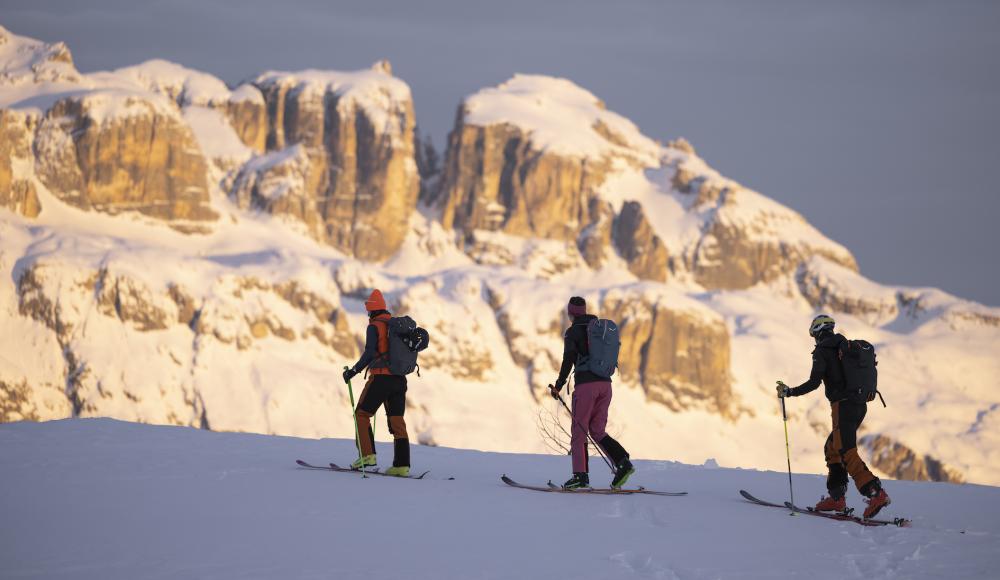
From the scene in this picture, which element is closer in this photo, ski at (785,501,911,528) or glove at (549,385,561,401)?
ski at (785,501,911,528)

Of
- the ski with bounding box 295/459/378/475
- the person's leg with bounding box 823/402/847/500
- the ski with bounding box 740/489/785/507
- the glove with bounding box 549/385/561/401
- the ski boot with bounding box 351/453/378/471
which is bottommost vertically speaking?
the ski with bounding box 295/459/378/475

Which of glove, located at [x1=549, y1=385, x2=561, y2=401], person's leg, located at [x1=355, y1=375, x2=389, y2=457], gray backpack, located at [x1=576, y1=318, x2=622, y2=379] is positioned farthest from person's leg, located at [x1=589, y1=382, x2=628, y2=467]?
person's leg, located at [x1=355, y1=375, x2=389, y2=457]

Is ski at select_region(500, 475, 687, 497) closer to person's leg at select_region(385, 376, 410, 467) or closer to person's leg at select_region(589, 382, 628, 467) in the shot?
person's leg at select_region(589, 382, 628, 467)

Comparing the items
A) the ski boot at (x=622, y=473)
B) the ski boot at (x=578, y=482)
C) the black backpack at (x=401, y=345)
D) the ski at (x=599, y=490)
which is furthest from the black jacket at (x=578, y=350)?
the black backpack at (x=401, y=345)

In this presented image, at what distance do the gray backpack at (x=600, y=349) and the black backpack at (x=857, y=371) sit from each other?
3.15 m

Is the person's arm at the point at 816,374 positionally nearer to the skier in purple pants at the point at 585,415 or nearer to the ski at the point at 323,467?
the skier in purple pants at the point at 585,415

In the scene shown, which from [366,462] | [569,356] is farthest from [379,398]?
[569,356]

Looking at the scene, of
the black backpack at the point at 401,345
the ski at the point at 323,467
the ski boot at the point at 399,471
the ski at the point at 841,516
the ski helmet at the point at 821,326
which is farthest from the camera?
the ski at the point at 323,467

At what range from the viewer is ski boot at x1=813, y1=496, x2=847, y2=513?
56.6 ft

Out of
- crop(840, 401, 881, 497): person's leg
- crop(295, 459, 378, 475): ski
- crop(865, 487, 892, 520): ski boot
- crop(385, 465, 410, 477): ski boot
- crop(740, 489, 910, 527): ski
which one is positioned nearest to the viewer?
crop(740, 489, 910, 527): ski

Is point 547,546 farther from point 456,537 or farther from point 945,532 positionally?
point 945,532

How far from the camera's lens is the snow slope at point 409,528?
42.8 ft

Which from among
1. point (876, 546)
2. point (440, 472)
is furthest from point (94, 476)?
point (876, 546)

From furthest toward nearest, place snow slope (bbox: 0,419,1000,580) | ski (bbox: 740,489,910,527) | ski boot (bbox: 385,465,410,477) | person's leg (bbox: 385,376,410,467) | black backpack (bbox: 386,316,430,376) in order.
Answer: ski boot (bbox: 385,465,410,477)
person's leg (bbox: 385,376,410,467)
black backpack (bbox: 386,316,430,376)
ski (bbox: 740,489,910,527)
snow slope (bbox: 0,419,1000,580)
